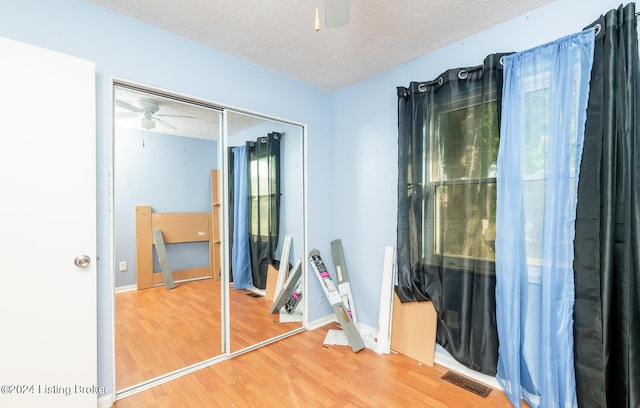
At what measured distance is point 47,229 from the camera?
1.55 m

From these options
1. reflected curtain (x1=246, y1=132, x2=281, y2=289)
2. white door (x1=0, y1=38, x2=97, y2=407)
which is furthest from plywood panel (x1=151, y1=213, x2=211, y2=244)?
white door (x1=0, y1=38, x2=97, y2=407)

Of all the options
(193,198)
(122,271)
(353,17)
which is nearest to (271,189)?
(193,198)

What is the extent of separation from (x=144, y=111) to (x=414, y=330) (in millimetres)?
2788

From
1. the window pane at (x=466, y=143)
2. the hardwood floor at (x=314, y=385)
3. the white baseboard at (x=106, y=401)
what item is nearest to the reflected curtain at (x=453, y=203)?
the window pane at (x=466, y=143)

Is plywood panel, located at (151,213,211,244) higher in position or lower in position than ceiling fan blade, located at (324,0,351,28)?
lower

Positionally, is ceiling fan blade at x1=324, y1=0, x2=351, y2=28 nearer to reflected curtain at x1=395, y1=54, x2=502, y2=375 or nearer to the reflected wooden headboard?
reflected curtain at x1=395, y1=54, x2=502, y2=375

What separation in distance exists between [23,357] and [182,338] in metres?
1.10

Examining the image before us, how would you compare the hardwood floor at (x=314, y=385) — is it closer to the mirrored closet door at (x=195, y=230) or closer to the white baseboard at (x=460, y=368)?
the white baseboard at (x=460, y=368)

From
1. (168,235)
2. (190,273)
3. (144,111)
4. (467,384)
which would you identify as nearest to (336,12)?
(144,111)

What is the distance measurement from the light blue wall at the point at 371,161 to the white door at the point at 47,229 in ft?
7.09

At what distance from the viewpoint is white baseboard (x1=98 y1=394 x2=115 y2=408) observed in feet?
5.84

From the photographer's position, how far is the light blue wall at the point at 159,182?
2.01 meters

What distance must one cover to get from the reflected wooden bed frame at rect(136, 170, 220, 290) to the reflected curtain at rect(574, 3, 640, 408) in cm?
252

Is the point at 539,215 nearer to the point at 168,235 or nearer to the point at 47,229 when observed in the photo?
the point at 168,235
